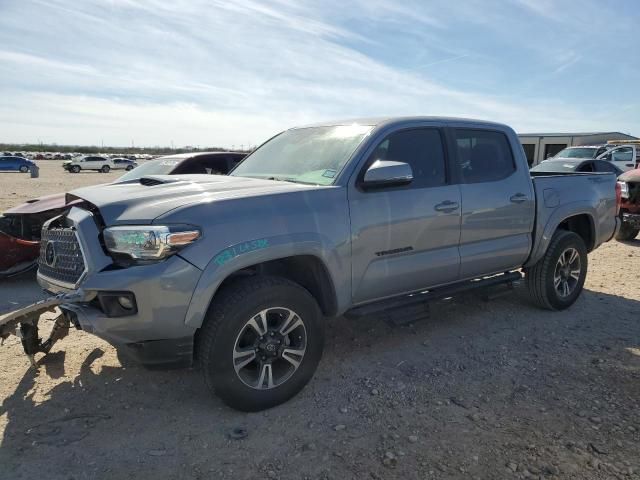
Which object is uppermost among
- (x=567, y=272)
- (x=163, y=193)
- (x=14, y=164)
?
(x=14, y=164)

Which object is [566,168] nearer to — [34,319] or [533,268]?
[533,268]

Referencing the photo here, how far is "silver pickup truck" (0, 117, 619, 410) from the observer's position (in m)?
2.87

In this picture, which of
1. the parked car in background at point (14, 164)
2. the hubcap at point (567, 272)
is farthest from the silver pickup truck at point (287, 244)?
the parked car in background at point (14, 164)

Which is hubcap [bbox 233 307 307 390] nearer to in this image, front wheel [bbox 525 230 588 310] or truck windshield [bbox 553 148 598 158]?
front wheel [bbox 525 230 588 310]

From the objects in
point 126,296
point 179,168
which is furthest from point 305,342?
point 179,168

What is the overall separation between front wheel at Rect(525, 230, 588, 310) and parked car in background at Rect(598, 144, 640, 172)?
1708 centimetres

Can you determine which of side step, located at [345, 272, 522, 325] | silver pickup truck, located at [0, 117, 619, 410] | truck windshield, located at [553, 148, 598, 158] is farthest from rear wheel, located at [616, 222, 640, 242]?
truck windshield, located at [553, 148, 598, 158]

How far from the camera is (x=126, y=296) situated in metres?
2.81

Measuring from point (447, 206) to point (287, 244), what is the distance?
158 cm

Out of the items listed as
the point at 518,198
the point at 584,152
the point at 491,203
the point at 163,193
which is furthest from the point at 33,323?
the point at 584,152

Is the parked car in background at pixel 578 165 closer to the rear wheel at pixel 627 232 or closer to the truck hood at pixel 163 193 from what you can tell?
the rear wheel at pixel 627 232

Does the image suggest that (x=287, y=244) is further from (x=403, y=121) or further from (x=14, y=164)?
(x=14, y=164)

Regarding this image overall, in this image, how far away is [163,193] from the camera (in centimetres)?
324

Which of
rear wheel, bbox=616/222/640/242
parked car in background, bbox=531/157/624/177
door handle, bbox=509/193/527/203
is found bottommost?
rear wheel, bbox=616/222/640/242
